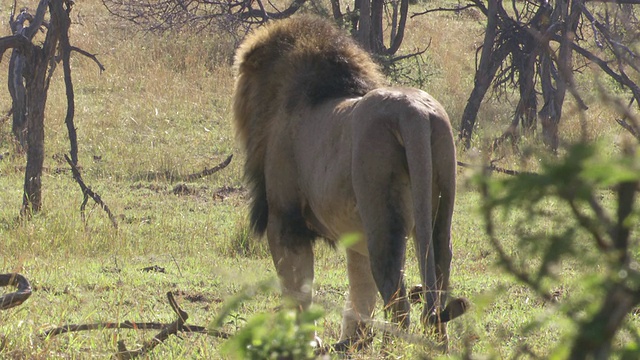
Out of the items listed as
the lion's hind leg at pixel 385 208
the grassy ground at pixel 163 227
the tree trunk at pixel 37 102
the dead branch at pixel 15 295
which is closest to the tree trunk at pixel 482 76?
the grassy ground at pixel 163 227

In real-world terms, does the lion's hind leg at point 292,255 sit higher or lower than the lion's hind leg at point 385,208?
lower

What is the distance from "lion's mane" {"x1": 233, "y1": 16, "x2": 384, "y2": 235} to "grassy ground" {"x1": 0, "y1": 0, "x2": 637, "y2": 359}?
0.61m

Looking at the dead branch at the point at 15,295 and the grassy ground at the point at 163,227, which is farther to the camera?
the grassy ground at the point at 163,227

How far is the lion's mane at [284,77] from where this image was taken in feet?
16.4

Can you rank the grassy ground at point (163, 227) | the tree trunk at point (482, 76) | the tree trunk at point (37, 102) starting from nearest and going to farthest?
the grassy ground at point (163, 227) < the tree trunk at point (37, 102) < the tree trunk at point (482, 76)

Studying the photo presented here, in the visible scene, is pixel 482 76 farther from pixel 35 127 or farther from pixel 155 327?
pixel 155 327

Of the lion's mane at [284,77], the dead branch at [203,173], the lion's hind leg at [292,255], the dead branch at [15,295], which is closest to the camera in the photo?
the dead branch at [15,295]

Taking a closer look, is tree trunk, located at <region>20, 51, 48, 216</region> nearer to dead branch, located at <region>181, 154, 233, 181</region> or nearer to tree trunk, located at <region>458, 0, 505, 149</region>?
dead branch, located at <region>181, 154, 233, 181</region>

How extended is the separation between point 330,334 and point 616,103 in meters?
3.59

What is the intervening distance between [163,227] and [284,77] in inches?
128

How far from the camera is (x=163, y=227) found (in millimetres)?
8125

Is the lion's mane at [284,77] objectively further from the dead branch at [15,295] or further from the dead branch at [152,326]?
the dead branch at [15,295]

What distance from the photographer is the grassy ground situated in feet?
14.2

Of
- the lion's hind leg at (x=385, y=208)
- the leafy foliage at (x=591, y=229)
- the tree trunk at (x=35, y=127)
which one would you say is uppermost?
the leafy foliage at (x=591, y=229)
